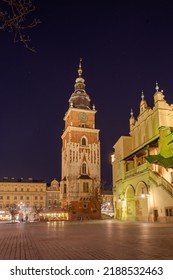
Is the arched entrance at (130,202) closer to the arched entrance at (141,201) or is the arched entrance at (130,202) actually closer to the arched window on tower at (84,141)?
the arched entrance at (141,201)

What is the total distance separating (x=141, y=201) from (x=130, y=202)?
5.20 meters

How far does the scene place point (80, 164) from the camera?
7031 centimetres

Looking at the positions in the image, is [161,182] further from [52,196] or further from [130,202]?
[52,196]

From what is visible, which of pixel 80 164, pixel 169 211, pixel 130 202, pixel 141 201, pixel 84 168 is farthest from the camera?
pixel 84 168

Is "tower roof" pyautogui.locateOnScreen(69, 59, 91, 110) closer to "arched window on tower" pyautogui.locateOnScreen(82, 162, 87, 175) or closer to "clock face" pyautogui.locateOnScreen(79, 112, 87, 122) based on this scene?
"clock face" pyautogui.locateOnScreen(79, 112, 87, 122)

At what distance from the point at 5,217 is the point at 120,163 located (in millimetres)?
57732

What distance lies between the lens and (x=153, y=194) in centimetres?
3509

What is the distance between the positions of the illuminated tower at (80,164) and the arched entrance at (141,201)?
86.2ft

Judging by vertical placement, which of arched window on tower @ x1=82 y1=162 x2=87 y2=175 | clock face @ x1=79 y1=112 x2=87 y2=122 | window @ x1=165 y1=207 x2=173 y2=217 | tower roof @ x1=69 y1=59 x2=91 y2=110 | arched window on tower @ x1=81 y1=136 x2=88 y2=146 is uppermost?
tower roof @ x1=69 y1=59 x2=91 y2=110

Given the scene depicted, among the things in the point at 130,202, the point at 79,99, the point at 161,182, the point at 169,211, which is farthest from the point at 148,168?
the point at 79,99

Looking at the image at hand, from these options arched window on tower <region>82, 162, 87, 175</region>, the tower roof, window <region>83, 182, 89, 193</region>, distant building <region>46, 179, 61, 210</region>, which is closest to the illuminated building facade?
window <region>83, 182, 89, 193</region>

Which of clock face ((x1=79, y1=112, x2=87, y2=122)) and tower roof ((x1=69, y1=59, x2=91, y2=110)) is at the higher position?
tower roof ((x1=69, y1=59, x2=91, y2=110))

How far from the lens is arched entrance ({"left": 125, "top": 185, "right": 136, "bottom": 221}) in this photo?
43.4 m
